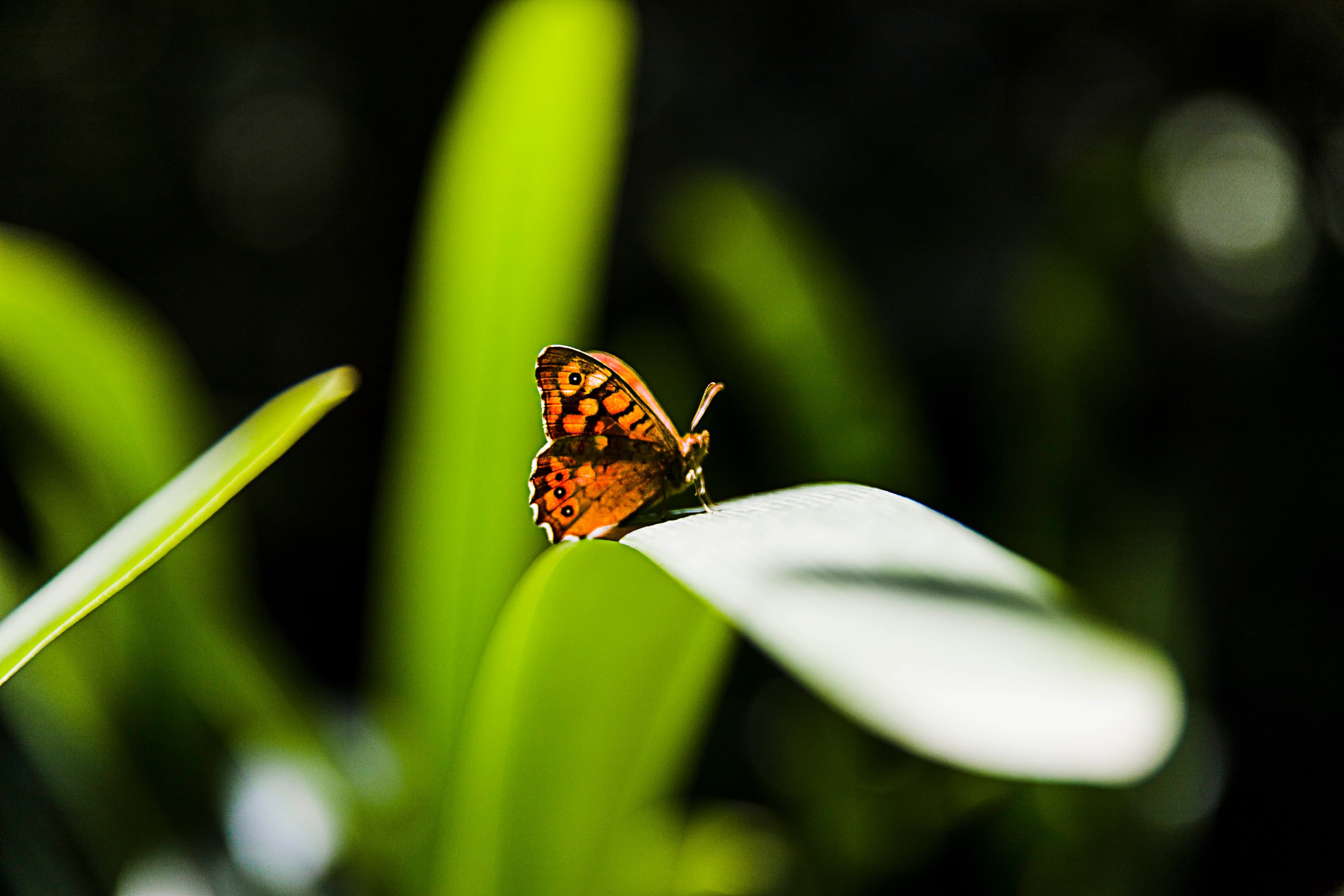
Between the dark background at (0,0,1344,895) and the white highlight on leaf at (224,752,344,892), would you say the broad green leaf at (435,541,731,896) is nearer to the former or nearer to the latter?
the white highlight on leaf at (224,752,344,892)

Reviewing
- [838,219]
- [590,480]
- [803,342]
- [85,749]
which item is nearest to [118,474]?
[85,749]

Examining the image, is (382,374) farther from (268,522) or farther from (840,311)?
(840,311)

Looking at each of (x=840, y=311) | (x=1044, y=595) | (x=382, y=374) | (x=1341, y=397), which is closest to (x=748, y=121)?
(x=840, y=311)

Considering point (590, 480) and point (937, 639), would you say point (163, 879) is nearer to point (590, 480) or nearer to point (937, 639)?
point (590, 480)

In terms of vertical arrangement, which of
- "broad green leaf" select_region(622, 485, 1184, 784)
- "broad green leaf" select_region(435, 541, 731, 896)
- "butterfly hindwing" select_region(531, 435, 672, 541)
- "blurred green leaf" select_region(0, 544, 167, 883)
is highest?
"broad green leaf" select_region(622, 485, 1184, 784)

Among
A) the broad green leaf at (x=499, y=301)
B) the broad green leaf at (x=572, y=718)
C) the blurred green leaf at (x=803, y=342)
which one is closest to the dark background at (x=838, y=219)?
the blurred green leaf at (x=803, y=342)

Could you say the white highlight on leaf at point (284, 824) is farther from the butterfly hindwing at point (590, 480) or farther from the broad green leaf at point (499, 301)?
the butterfly hindwing at point (590, 480)

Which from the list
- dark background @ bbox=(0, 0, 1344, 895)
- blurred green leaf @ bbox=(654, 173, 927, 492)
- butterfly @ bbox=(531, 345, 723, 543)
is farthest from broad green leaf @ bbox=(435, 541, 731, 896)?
dark background @ bbox=(0, 0, 1344, 895)

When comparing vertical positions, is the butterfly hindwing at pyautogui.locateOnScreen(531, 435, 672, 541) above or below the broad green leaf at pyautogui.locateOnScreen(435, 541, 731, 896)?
above
